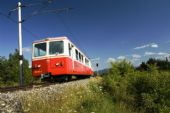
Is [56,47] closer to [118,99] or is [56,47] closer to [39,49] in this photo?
[39,49]

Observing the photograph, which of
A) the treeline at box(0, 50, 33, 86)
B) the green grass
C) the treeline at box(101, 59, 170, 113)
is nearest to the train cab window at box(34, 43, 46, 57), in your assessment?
the treeline at box(101, 59, 170, 113)

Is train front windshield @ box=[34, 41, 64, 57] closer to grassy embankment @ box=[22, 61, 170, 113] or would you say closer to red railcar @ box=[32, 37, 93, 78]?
red railcar @ box=[32, 37, 93, 78]

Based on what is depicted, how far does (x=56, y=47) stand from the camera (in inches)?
806

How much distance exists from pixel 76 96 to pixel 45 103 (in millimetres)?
1578

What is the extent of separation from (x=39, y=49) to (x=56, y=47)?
4.03 feet

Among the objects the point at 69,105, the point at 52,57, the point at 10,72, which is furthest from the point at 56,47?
the point at 10,72

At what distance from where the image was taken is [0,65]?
243ft

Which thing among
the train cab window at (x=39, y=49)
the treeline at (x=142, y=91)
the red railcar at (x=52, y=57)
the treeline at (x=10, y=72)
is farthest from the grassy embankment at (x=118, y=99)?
the treeline at (x=10, y=72)

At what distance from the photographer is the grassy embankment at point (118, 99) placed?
7.89m

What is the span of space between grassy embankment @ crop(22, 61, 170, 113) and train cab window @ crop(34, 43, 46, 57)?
8977mm

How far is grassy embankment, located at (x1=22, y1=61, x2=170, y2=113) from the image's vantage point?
25.9ft

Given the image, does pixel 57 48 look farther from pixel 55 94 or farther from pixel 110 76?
pixel 55 94

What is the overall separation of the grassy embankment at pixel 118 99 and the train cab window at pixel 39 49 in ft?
29.5

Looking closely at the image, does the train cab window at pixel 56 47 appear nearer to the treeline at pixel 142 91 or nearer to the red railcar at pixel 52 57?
the red railcar at pixel 52 57
